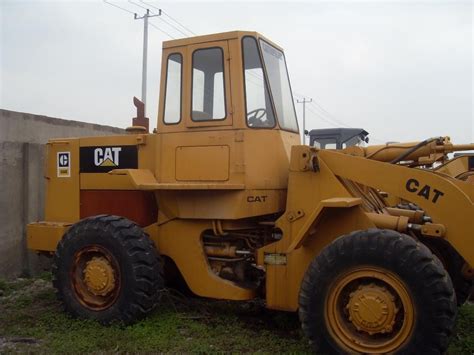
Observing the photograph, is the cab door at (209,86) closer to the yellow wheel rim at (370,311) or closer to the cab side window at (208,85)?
the cab side window at (208,85)

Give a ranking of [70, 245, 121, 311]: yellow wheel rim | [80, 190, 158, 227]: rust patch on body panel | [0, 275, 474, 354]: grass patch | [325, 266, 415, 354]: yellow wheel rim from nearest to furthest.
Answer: [325, 266, 415, 354]: yellow wheel rim, [0, 275, 474, 354]: grass patch, [70, 245, 121, 311]: yellow wheel rim, [80, 190, 158, 227]: rust patch on body panel

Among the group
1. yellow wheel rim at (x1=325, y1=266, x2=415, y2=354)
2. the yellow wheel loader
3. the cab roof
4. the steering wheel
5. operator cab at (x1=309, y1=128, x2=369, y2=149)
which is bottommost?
yellow wheel rim at (x1=325, y1=266, x2=415, y2=354)

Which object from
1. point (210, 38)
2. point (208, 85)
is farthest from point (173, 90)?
point (210, 38)

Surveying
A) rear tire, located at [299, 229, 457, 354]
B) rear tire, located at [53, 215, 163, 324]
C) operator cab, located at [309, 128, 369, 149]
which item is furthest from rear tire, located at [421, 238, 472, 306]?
operator cab, located at [309, 128, 369, 149]

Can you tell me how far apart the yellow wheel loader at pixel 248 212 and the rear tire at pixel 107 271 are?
1cm

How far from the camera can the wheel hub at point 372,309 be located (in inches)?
167

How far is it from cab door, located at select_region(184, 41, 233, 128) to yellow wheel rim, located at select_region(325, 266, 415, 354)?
6.39ft

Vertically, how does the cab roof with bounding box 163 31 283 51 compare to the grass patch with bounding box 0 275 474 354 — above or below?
above

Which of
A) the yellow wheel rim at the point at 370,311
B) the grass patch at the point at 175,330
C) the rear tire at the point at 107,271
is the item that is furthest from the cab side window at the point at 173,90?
the yellow wheel rim at the point at 370,311

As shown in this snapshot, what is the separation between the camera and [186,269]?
18.6 feet

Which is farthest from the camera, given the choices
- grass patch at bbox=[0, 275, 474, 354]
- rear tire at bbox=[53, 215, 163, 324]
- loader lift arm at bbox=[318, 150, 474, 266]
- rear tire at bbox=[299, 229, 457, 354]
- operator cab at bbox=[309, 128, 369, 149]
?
operator cab at bbox=[309, 128, 369, 149]

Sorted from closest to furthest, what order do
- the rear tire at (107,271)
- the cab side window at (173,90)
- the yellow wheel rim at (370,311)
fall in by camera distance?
the yellow wheel rim at (370,311) → the rear tire at (107,271) → the cab side window at (173,90)

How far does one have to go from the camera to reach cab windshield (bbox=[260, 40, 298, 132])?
18.6 ft

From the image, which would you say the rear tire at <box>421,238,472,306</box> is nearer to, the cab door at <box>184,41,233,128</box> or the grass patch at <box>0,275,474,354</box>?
the grass patch at <box>0,275,474,354</box>
